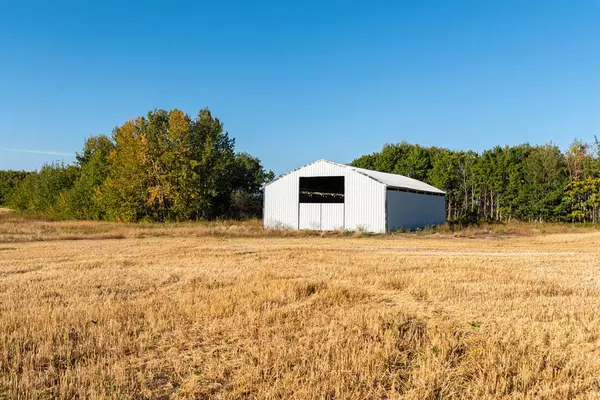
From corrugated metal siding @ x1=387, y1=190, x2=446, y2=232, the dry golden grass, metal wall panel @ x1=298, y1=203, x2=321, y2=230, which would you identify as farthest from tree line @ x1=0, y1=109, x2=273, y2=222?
the dry golden grass

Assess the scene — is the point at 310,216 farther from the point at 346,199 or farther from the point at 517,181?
the point at 517,181

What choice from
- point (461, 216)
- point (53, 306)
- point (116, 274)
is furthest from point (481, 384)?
point (461, 216)

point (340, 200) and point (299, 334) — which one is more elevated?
point (340, 200)

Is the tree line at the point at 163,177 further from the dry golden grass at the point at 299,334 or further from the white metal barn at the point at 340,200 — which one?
the dry golden grass at the point at 299,334

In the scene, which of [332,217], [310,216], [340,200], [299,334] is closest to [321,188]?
[340,200]

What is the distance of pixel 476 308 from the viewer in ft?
27.9

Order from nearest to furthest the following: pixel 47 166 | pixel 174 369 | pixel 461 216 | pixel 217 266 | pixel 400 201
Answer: pixel 174 369 → pixel 217 266 → pixel 400 201 → pixel 461 216 → pixel 47 166

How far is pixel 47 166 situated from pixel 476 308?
2898 inches

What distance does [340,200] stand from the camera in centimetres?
3978

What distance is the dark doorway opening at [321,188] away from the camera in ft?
124

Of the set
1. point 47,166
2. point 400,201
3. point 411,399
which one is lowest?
point 411,399

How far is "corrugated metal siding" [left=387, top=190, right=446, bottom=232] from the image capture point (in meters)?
35.1

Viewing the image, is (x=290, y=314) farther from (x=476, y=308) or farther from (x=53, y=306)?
(x=53, y=306)

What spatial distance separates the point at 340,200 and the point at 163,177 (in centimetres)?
1806
